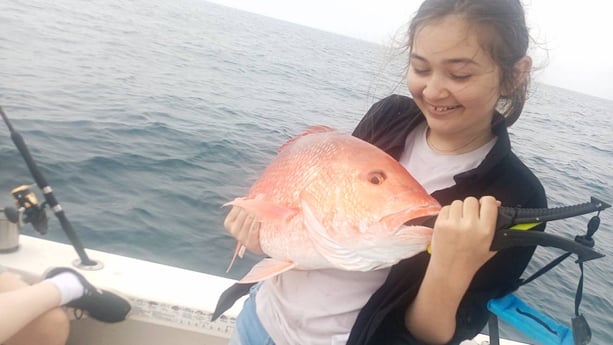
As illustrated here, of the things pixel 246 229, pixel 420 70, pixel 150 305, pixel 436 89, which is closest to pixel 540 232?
pixel 436 89

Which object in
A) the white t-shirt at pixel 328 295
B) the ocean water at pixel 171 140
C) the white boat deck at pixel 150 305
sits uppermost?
the white t-shirt at pixel 328 295

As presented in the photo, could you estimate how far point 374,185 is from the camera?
3.96 ft

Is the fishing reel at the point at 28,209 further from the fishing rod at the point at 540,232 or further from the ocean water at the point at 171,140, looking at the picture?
the fishing rod at the point at 540,232

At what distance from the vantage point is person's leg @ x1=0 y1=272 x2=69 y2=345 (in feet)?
6.89

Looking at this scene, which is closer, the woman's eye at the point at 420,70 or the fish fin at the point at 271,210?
the fish fin at the point at 271,210

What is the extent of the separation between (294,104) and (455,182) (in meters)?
10.8

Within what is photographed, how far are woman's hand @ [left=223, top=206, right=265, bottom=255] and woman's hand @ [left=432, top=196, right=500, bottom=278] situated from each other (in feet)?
2.07

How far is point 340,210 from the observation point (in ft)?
3.97

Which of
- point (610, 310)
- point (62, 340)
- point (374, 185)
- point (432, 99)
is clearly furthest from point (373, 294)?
point (610, 310)

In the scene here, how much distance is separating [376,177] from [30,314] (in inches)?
70.6

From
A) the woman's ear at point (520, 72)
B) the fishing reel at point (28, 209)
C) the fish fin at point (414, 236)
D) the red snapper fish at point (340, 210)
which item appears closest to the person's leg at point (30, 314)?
the fishing reel at point (28, 209)

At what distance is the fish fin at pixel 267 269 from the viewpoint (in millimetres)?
1265

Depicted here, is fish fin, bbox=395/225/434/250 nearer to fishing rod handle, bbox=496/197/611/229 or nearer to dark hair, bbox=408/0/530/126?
fishing rod handle, bbox=496/197/611/229

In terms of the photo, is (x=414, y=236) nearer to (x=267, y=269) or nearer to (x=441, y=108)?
(x=267, y=269)
